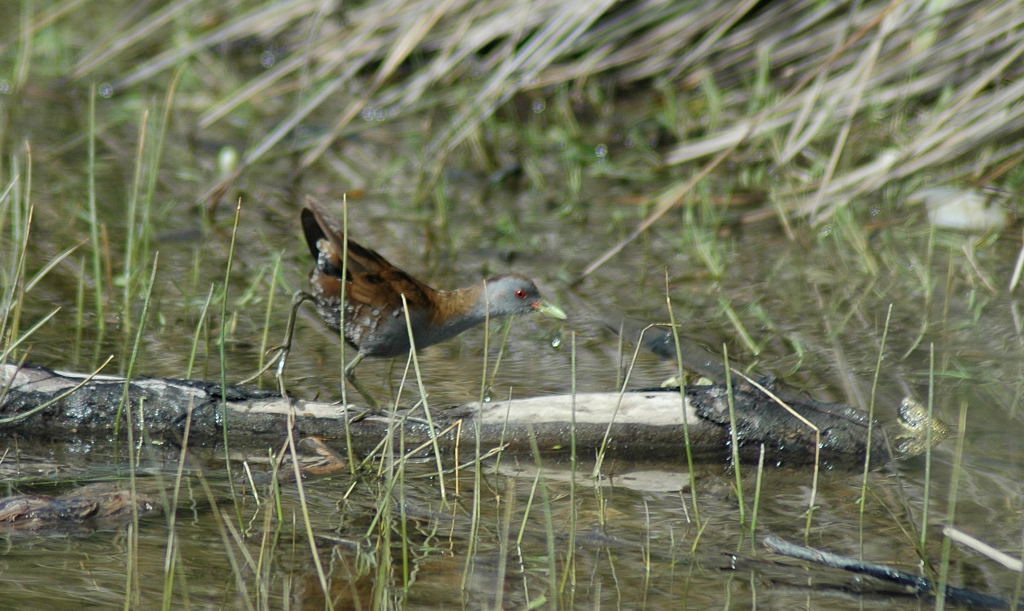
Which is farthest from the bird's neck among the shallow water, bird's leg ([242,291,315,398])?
bird's leg ([242,291,315,398])

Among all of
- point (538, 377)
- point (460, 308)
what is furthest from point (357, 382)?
point (538, 377)

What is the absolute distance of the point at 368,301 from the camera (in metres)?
4.19

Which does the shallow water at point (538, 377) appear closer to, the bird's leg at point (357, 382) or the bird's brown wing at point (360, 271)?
the bird's leg at point (357, 382)

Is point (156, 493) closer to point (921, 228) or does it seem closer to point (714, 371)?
point (714, 371)

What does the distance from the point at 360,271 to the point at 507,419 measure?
2.83 feet

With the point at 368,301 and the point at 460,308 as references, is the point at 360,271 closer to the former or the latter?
the point at 368,301

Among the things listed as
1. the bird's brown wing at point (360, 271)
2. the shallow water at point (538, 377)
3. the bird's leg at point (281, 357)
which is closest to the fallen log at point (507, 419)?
the shallow water at point (538, 377)

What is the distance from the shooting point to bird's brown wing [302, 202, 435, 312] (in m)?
4.18

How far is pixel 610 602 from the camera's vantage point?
2848 mm

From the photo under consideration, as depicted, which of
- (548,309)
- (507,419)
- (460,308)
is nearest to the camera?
(507,419)

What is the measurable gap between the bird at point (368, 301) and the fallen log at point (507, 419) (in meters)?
0.38

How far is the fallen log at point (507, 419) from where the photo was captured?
3.64 m

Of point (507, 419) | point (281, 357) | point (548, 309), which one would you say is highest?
point (548, 309)

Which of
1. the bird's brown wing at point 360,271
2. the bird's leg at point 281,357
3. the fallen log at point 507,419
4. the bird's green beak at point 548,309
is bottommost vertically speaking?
the fallen log at point 507,419
